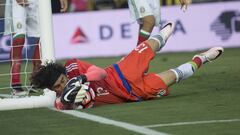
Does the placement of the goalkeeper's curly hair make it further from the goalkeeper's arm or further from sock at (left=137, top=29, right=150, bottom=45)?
sock at (left=137, top=29, right=150, bottom=45)

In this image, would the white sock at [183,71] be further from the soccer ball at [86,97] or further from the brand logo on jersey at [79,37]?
the brand logo on jersey at [79,37]

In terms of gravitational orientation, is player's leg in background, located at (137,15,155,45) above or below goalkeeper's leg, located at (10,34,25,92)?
above

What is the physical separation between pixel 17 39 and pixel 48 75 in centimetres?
233

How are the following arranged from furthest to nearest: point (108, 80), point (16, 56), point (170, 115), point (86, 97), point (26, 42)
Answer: point (26, 42)
point (16, 56)
point (108, 80)
point (86, 97)
point (170, 115)

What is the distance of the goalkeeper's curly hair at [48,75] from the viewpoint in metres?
8.32

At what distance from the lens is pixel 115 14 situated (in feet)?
58.9

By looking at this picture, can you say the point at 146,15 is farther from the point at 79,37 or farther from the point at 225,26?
the point at 225,26

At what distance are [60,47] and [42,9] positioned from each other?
871cm

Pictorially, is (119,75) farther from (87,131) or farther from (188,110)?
(87,131)

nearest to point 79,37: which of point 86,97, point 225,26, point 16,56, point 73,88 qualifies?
point 225,26

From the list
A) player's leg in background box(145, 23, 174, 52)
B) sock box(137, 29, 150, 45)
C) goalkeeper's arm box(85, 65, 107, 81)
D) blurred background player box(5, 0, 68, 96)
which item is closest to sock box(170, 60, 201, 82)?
player's leg in background box(145, 23, 174, 52)

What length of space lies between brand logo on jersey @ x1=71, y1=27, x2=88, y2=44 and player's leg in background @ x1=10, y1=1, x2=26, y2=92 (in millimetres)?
7059

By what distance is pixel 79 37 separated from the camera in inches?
698

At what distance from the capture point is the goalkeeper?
27.1ft
